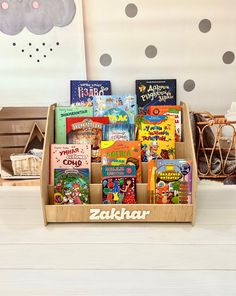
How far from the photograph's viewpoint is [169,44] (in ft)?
6.47

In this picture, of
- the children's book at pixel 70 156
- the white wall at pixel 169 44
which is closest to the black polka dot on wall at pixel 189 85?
the white wall at pixel 169 44

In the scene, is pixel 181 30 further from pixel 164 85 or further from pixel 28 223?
pixel 28 223

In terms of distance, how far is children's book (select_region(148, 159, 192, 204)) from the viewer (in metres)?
1.23

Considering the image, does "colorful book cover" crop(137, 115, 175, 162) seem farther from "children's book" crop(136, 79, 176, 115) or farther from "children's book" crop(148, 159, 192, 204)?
"children's book" crop(136, 79, 176, 115)

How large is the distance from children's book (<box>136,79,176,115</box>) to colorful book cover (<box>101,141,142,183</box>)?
26.7 inches

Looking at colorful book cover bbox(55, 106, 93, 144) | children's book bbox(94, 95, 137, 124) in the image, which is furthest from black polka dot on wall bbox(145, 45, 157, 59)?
colorful book cover bbox(55, 106, 93, 144)

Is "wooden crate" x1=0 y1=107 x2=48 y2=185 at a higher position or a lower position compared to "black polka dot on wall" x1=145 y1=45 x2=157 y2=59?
lower

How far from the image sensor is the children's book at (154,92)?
1.96m

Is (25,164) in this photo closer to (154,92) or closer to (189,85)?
(154,92)

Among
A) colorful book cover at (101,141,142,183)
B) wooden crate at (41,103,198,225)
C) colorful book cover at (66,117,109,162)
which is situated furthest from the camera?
colorful book cover at (66,117,109,162)

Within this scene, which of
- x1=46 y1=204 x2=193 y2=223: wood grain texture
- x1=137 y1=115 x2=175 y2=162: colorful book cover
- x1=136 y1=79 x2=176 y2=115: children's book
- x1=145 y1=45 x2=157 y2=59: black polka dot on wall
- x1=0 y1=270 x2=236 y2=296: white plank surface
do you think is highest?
x1=145 y1=45 x2=157 y2=59: black polka dot on wall

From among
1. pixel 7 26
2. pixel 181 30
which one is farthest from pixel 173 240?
pixel 7 26

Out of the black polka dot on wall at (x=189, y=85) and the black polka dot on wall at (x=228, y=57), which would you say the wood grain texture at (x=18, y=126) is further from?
the black polka dot on wall at (x=228, y=57)

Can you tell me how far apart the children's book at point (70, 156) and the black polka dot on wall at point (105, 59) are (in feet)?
2.68
